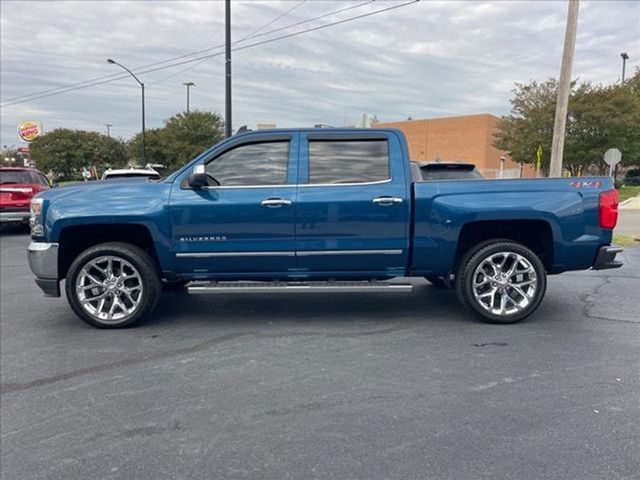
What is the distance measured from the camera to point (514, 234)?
5.36 m

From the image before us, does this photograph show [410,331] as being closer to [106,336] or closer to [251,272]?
[251,272]

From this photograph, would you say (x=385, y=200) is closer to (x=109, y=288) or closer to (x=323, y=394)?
(x=323, y=394)

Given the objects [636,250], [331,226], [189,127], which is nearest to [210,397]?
[331,226]

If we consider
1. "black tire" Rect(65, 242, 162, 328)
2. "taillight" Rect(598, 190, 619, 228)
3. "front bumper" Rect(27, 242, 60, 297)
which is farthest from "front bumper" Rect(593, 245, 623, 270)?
"front bumper" Rect(27, 242, 60, 297)

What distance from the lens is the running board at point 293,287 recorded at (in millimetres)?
5000

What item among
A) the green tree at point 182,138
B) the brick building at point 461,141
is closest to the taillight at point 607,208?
the green tree at point 182,138

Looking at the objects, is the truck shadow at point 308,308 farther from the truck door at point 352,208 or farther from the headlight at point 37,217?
the headlight at point 37,217

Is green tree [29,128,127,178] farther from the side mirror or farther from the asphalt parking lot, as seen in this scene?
the side mirror

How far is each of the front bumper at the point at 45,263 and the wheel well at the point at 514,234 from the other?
13.2 feet

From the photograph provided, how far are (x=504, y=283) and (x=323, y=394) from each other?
244cm

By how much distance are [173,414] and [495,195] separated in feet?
11.5

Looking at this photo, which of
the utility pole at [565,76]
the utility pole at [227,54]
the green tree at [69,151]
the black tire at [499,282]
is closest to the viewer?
the black tire at [499,282]

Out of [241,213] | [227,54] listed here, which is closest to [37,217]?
[241,213]

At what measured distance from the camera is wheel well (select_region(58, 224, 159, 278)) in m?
5.09
